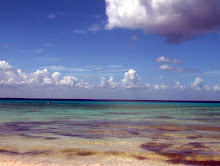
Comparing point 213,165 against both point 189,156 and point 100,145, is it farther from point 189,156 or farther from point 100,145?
point 100,145

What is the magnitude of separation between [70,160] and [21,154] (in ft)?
9.44

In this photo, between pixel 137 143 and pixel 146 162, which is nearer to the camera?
pixel 146 162

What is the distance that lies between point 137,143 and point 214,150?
15.0ft

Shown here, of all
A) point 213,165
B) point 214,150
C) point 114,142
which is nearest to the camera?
point 213,165

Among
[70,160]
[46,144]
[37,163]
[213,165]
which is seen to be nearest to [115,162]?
[70,160]

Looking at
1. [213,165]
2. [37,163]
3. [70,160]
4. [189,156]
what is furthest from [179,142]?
[37,163]

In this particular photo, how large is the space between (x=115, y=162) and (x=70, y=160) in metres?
2.17

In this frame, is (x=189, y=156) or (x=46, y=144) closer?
(x=189, y=156)

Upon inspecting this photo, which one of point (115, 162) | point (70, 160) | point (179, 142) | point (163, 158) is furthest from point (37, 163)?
point (179, 142)

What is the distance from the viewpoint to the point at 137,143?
14.5m

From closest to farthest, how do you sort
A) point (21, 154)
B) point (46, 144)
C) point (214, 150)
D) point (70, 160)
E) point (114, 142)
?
point (70, 160) → point (21, 154) → point (214, 150) → point (46, 144) → point (114, 142)

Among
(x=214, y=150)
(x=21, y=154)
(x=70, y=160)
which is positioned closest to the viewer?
(x=70, y=160)

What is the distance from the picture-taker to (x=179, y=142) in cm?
1502

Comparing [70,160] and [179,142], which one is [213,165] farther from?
[70,160]
